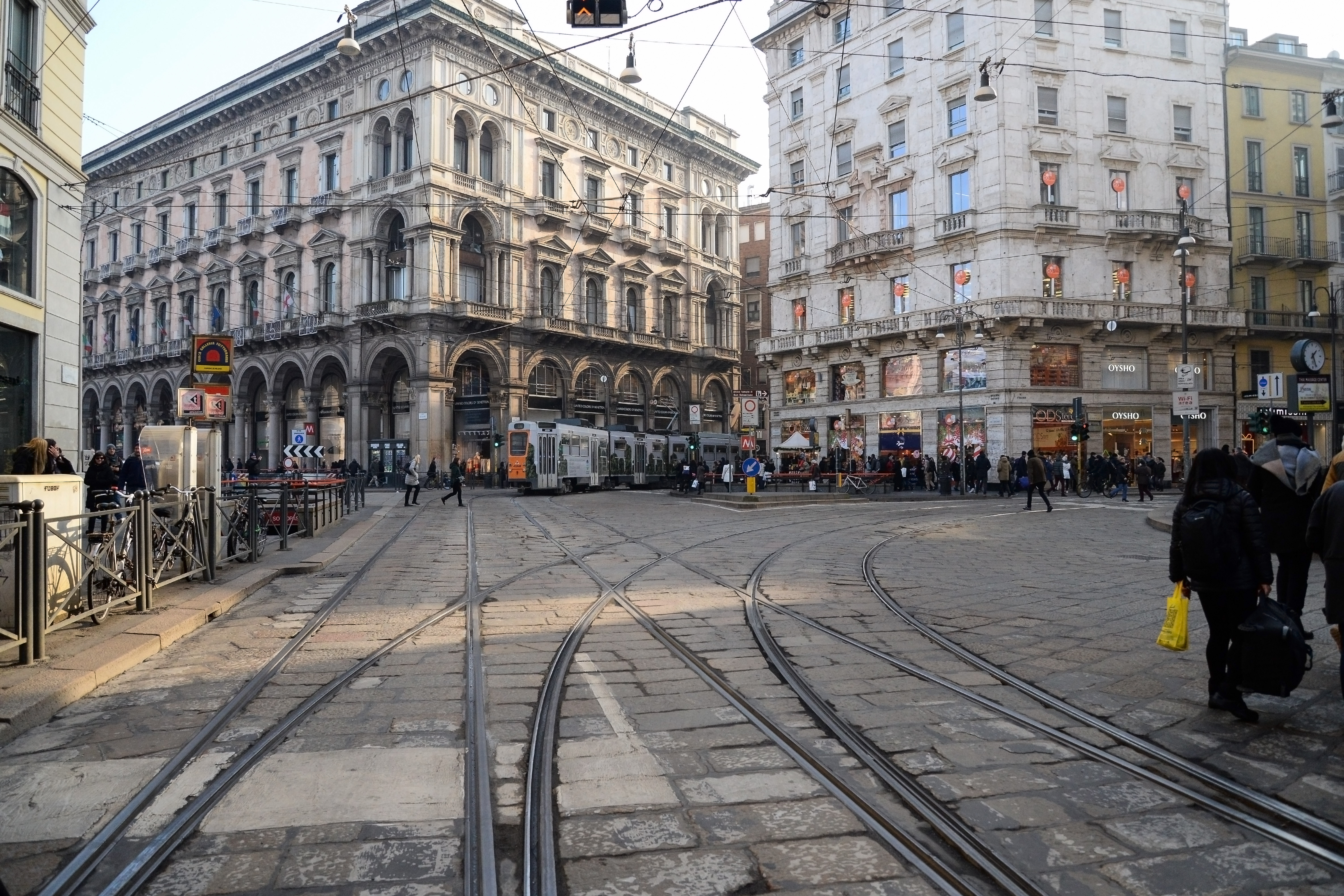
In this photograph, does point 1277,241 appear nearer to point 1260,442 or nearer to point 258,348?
point 1260,442

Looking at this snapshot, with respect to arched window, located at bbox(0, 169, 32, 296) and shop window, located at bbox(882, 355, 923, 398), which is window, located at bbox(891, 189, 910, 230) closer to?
shop window, located at bbox(882, 355, 923, 398)

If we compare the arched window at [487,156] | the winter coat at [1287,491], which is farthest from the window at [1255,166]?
the winter coat at [1287,491]

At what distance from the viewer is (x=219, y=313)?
4641cm

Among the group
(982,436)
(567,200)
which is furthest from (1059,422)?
(567,200)

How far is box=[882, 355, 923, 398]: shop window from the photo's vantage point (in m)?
33.8

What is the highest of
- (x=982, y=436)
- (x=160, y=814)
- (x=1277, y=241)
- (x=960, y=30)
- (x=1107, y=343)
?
(x=960, y=30)

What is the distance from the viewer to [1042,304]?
30656 millimetres

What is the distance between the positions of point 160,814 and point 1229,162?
40.7 m

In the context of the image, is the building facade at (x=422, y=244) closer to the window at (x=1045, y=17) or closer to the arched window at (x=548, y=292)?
the arched window at (x=548, y=292)

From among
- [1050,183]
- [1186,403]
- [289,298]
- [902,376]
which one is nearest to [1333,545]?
[1186,403]

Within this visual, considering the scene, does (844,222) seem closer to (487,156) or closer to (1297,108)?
(487,156)

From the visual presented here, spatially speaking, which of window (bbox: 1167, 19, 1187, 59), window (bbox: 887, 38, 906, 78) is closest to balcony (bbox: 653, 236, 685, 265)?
window (bbox: 887, 38, 906, 78)

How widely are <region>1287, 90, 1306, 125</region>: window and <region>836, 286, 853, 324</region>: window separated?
60.8 feet

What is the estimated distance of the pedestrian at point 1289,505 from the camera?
18.8 feet
